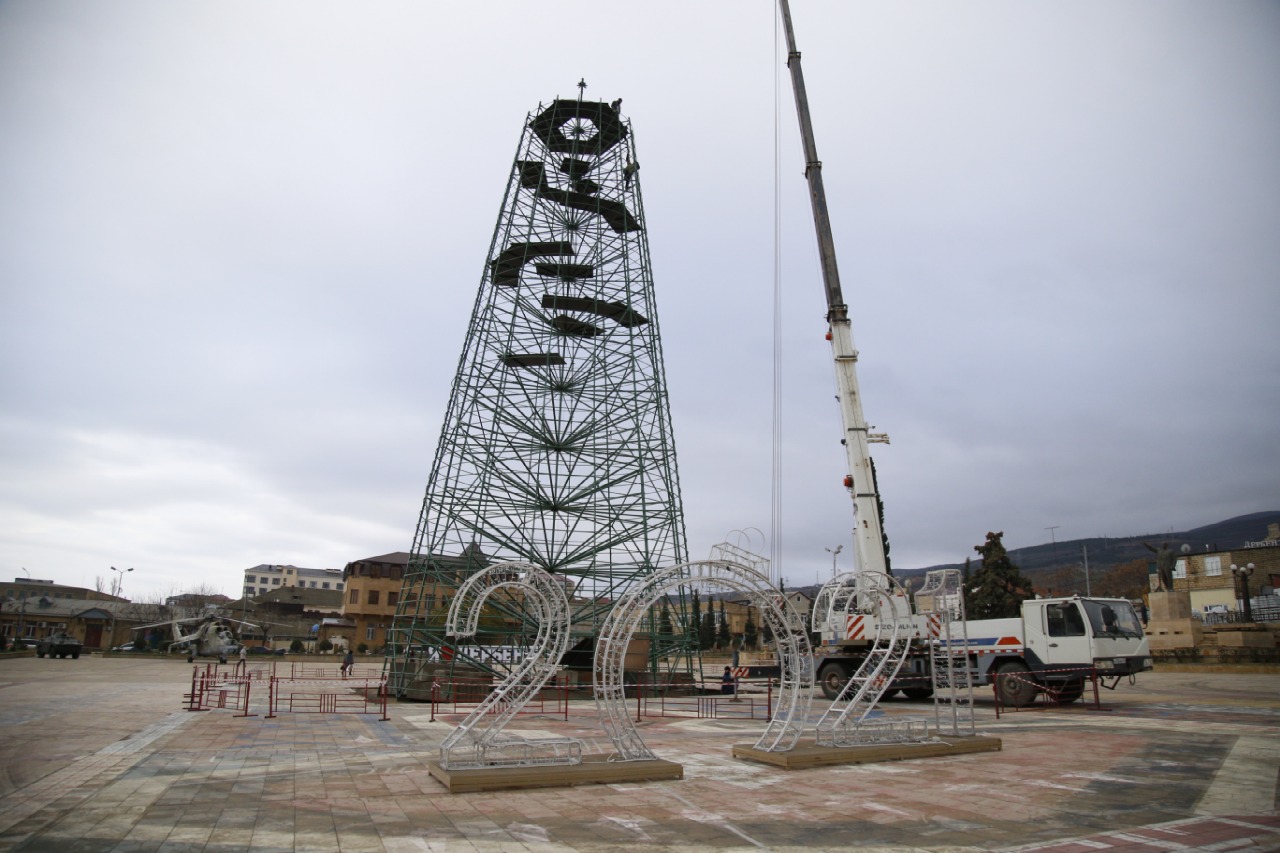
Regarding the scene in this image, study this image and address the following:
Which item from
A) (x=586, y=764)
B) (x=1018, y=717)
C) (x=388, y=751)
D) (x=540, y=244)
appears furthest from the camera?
(x=540, y=244)

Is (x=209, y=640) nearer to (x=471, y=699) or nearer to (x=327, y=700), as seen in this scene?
(x=471, y=699)

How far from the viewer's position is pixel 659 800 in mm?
8945

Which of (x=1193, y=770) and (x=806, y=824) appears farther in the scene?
(x=1193, y=770)

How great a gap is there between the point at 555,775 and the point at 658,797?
1.36m

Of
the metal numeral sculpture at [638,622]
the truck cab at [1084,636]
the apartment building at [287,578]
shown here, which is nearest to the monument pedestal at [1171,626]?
the truck cab at [1084,636]

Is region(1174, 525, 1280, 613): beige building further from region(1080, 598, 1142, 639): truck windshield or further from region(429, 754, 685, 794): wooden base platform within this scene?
region(429, 754, 685, 794): wooden base platform

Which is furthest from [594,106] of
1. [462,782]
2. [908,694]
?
[462,782]

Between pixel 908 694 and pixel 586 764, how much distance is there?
1592 cm

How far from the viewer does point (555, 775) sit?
966cm

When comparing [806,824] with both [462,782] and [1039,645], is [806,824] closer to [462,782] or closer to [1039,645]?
[462,782]

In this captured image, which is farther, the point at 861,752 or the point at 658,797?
the point at 861,752

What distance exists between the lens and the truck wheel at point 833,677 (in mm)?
22391

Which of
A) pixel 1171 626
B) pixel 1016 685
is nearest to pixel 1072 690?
pixel 1016 685

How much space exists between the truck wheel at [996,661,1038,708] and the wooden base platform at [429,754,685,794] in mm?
12269
